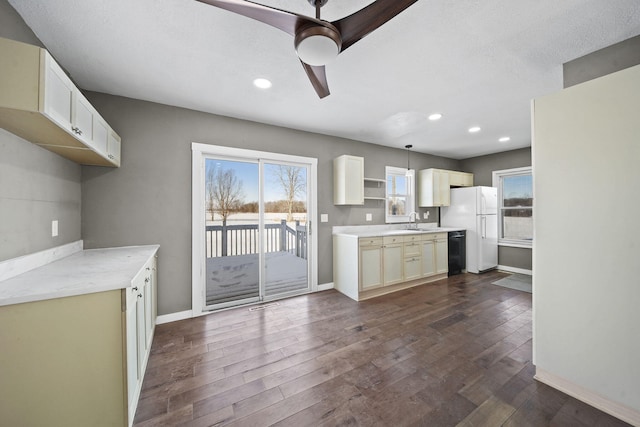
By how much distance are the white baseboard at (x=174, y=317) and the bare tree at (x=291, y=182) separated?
1.81m

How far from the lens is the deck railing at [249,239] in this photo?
3277 mm

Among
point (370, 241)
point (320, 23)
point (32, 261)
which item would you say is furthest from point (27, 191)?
point (370, 241)

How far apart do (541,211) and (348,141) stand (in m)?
3.01

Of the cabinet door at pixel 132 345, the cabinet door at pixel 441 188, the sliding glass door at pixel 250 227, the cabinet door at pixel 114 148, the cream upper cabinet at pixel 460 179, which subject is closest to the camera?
the cabinet door at pixel 132 345

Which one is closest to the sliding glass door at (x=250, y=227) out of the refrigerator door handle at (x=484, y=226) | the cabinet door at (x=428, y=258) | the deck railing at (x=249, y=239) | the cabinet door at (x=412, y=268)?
the deck railing at (x=249, y=239)

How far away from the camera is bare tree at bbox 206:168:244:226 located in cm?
317

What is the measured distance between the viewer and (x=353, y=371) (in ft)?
6.27

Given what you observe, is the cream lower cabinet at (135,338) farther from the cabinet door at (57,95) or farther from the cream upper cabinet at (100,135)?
the cream upper cabinet at (100,135)

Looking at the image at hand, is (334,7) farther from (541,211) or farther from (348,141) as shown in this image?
(348,141)

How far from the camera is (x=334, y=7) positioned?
1513 mm

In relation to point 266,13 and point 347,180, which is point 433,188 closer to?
point 347,180

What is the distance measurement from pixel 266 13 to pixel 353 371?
2.48 meters

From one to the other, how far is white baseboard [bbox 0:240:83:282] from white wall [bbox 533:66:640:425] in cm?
359

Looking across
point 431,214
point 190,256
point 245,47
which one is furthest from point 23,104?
point 431,214
